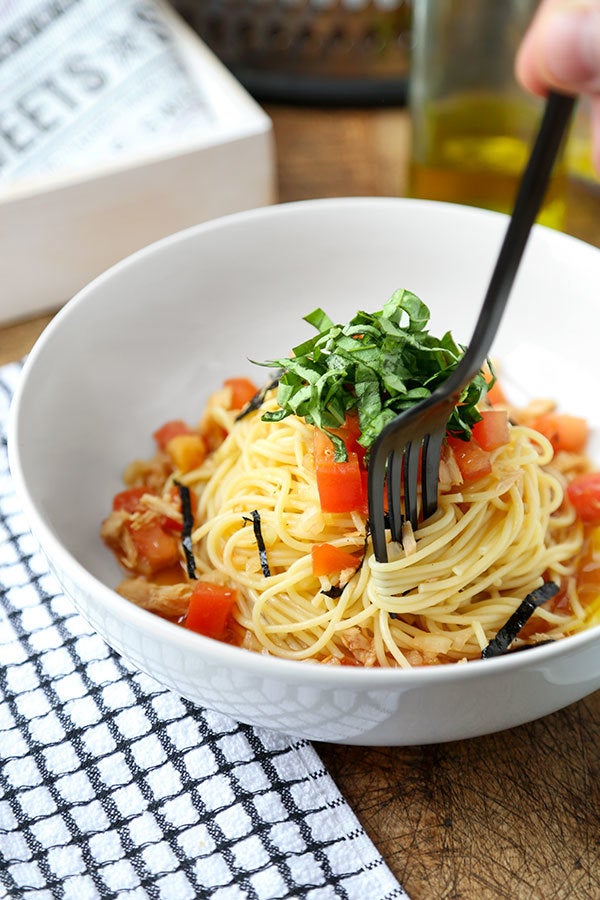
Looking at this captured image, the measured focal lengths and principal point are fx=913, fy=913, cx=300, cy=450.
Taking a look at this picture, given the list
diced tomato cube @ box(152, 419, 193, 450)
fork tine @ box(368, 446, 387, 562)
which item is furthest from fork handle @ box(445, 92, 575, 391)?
diced tomato cube @ box(152, 419, 193, 450)

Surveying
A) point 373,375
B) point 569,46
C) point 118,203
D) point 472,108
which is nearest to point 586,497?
point 373,375

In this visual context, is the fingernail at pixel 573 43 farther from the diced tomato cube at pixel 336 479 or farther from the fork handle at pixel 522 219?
the diced tomato cube at pixel 336 479

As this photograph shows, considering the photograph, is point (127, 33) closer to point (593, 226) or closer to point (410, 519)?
point (593, 226)

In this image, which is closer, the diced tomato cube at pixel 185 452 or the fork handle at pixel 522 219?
the fork handle at pixel 522 219

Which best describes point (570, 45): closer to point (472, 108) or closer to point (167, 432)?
point (167, 432)

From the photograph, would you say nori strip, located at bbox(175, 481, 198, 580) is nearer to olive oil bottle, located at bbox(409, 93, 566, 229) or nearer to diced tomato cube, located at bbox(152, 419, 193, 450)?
diced tomato cube, located at bbox(152, 419, 193, 450)

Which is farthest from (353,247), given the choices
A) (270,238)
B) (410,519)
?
(410,519)

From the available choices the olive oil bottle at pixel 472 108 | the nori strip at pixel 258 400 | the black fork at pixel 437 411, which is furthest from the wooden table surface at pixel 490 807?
the olive oil bottle at pixel 472 108
